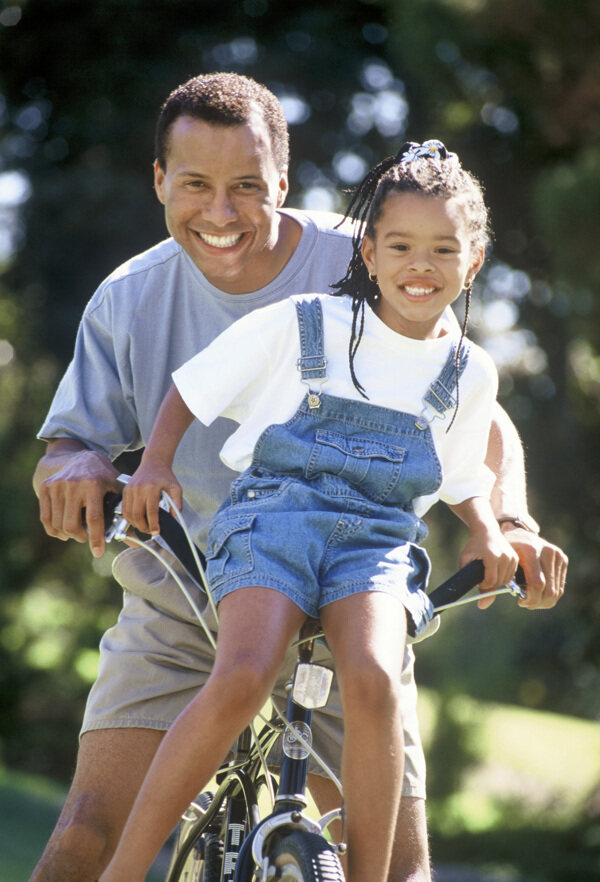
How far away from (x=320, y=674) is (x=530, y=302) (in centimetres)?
955

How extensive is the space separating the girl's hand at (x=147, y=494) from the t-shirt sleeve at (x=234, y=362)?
14cm

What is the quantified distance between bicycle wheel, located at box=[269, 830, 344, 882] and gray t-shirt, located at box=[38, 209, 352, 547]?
1047mm

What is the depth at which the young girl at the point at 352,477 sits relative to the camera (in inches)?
79.0

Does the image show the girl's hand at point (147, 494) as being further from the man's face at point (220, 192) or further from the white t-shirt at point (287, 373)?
the man's face at point (220, 192)


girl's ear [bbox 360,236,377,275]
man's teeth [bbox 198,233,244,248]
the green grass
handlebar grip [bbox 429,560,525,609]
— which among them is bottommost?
the green grass

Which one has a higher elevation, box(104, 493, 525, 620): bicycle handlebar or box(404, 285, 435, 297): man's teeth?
box(404, 285, 435, 297): man's teeth

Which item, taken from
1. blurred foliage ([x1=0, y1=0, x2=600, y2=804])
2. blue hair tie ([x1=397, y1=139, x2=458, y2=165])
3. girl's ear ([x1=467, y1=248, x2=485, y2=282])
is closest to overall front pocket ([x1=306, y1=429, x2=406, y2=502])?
girl's ear ([x1=467, y1=248, x2=485, y2=282])

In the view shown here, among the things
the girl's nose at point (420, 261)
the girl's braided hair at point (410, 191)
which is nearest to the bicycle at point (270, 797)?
the girl's braided hair at point (410, 191)

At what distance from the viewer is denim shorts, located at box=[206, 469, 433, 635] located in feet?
6.97

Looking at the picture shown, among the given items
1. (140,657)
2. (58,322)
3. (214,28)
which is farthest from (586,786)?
(140,657)

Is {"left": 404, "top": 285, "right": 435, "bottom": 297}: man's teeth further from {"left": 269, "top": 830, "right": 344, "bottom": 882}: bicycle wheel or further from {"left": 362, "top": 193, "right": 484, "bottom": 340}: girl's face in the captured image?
{"left": 269, "top": 830, "right": 344, "bottom": 882}: bicycle wheel

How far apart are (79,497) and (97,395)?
62 cm

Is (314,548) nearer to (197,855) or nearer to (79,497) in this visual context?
(79,497)

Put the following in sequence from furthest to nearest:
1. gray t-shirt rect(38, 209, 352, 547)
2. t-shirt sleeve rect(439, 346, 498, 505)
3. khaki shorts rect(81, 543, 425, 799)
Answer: gray t-shirt rect(38, 209, 352, 547), khaki shorts rect(81, 543, 425, 799), t-shirt sleeve rect(439, 346, 498, 505)
